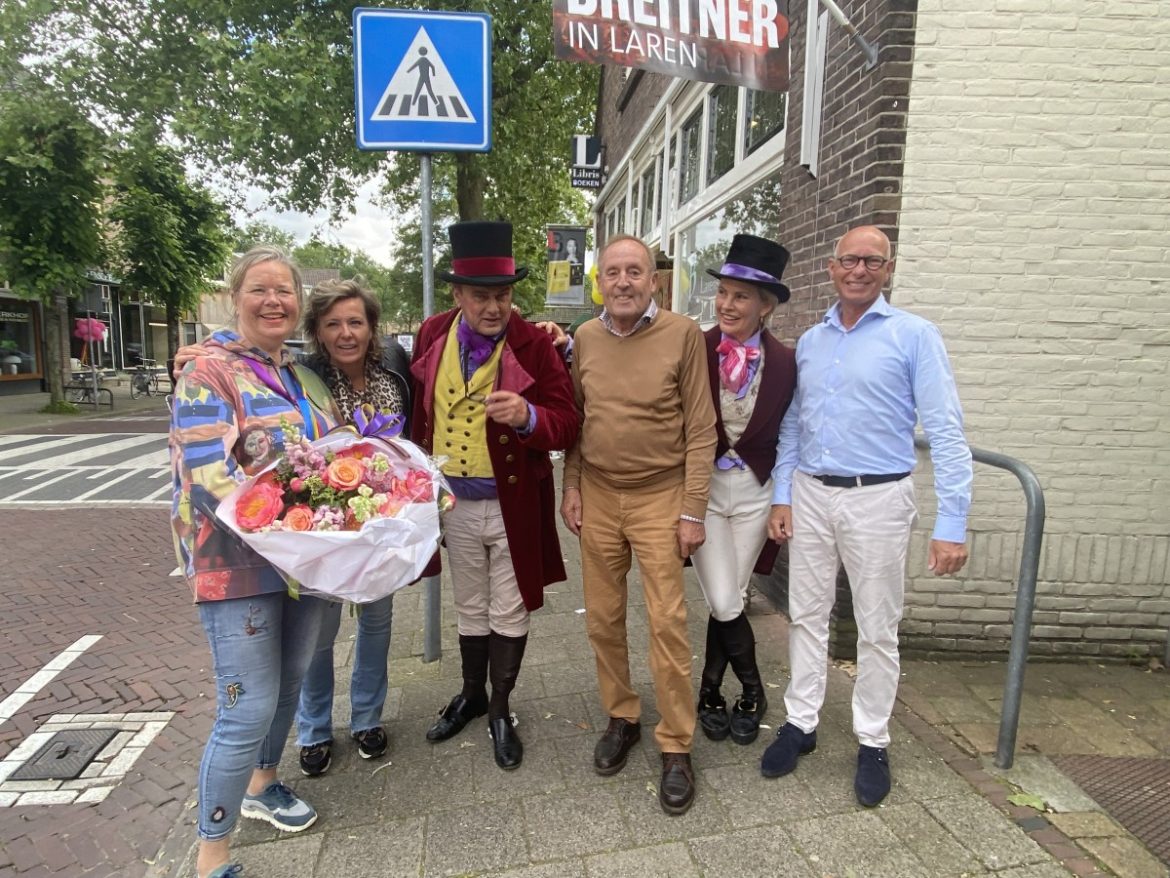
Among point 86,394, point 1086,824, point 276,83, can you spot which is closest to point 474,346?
point 1086,824

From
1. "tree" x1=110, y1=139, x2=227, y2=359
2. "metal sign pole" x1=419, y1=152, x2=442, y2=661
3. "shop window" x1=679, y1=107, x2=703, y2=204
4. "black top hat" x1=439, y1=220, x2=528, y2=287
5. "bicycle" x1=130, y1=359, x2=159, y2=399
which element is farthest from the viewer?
"bicycle" x1=130, y1=359, x2=159, y2=399

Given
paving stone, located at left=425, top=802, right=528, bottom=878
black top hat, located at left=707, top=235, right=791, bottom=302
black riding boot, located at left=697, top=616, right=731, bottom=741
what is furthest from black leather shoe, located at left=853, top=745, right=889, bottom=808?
black top hat, located at left=707, top=235, right=791, bottom=302

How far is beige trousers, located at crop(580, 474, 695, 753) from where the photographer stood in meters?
2.69

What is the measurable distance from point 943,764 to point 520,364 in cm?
225

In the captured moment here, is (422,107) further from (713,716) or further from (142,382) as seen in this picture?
(142,382)

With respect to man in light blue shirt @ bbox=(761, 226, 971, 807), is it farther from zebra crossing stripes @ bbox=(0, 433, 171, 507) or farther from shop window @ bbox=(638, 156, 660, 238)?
shop window @ bbox=(638, 156, 660, 238)

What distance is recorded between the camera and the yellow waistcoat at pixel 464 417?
277 cm

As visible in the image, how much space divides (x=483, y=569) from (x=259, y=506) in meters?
1.08

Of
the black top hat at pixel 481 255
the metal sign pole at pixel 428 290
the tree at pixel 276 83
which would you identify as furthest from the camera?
the tree at pixel 276 83

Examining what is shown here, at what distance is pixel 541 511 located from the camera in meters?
2.94

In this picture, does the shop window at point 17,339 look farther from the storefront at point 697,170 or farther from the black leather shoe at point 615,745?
the black leather shoe at point 615,745

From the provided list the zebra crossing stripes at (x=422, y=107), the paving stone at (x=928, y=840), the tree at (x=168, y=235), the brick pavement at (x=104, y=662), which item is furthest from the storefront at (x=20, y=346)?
the paving stone at (x=928, y=840)

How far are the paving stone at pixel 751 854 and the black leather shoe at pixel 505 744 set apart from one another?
78 centimetres

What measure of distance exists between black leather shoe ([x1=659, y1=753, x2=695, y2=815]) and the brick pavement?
178cm
